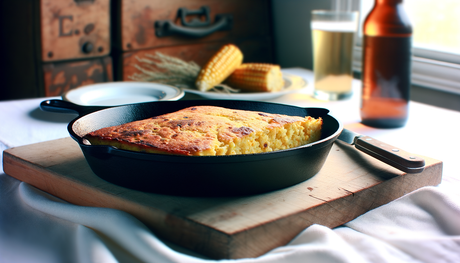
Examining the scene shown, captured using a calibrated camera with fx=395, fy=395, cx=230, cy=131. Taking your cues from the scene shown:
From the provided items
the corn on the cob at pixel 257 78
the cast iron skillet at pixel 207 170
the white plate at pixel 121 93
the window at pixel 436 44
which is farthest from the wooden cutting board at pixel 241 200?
the window at pixel 436 44

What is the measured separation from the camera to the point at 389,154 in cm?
74

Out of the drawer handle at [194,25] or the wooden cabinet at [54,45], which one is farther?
the drawer handle at [194,25]

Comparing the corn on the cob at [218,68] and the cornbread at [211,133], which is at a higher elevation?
the corn on the cob at [218,68]

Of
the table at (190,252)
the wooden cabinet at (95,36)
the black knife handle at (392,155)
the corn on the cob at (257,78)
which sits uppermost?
the wooden cabinet at (95,36)

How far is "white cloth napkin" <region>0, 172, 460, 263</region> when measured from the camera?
0.52 m

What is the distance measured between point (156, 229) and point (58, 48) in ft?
5.99

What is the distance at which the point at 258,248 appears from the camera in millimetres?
545

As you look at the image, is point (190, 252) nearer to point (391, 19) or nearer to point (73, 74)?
point (391, 19)

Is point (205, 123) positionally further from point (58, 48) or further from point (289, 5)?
point (289, 5)

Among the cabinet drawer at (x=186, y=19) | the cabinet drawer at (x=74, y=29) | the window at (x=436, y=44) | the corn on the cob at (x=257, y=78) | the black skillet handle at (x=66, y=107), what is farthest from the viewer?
the cabinet drawer at (x=186, y=19)

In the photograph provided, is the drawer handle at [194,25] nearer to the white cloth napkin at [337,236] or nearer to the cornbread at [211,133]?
the cornbread at [211,133]

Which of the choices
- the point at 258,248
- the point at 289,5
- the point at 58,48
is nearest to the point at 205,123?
the point at 258,248

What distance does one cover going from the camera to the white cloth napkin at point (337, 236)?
1.70ft

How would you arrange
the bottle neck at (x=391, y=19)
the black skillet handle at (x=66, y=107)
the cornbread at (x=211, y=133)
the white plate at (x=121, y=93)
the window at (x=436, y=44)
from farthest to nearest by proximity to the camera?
1. the window at (x=436, y=44)
2. the white plate at (x=121, y=93)
3. the bottle neck at (x=391, y=19)
4. the black skillet handle at (x=66, y=107)
5. the cornbread at (x=211, y=133)
